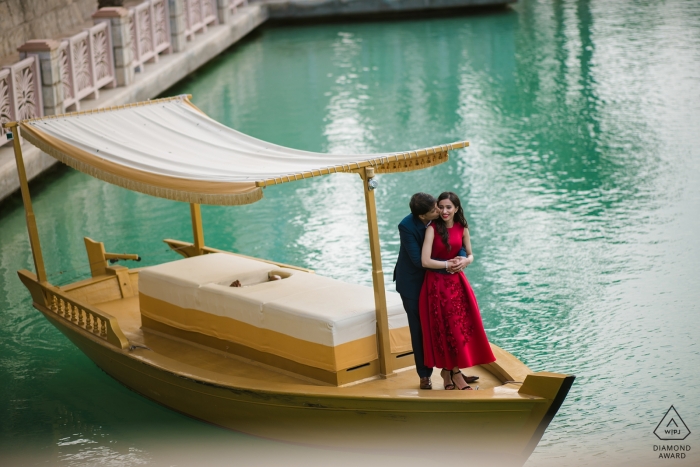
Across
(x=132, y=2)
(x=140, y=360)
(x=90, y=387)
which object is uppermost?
(x=132, y=2)

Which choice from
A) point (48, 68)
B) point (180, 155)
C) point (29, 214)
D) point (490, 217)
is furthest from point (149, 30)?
point (180, 155)

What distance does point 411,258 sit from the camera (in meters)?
6.25

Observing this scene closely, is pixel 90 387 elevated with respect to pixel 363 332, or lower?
lower

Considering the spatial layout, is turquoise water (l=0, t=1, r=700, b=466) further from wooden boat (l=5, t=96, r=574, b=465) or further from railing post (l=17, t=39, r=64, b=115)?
railing post (l=17, t=39, r=64, b=115)

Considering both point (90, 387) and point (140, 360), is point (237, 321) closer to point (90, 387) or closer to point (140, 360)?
point (140, 360)

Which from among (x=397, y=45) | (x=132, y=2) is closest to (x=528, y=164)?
(x=397, y=45)

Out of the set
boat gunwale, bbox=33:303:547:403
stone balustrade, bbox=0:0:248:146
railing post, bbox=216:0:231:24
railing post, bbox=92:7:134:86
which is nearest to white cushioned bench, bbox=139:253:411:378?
boat gunwale, bbox=33:303:547:403

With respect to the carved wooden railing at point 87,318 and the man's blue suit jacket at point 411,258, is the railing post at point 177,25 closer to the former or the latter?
the carved wooden railing at point 87,318

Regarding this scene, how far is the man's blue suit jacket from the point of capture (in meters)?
6.24

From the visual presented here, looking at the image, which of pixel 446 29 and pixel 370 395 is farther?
pixel 446 29

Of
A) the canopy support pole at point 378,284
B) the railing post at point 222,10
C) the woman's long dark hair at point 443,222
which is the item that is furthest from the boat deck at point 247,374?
the railing post at point 222,10

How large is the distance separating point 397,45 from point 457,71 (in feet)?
11.2

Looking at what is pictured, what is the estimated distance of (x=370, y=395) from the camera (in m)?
6.10

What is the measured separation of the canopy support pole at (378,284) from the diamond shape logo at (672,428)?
1.98 meters
